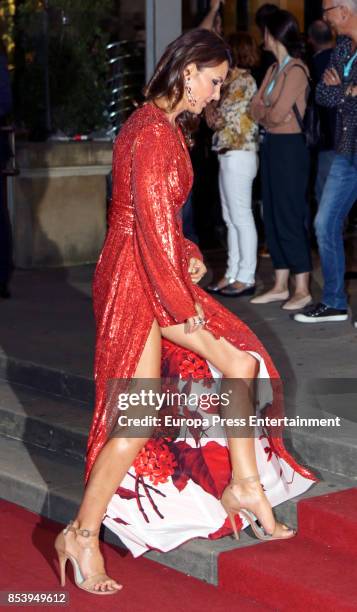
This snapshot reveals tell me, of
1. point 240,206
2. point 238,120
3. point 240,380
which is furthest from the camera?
point 240,206

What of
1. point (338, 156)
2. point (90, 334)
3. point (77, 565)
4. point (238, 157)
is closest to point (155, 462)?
point (77, 565)

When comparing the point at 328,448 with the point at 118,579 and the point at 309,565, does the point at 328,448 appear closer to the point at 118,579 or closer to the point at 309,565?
the point at 309,565

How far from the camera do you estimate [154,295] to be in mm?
4660

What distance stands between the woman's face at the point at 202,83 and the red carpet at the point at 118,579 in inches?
71.3

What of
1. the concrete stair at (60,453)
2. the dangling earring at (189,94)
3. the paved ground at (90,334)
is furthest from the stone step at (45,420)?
the dangling earring at (189,94)

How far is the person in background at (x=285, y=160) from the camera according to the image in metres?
8.12

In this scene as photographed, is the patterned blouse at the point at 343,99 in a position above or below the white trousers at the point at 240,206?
above

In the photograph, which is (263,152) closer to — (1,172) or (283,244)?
(283,244)

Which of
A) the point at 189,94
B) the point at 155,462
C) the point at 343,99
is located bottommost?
the point at 155,462

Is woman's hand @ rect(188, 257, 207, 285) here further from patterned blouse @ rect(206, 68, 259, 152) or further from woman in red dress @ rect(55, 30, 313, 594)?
patterned blouse @ rect(206, 68, 259, 152)

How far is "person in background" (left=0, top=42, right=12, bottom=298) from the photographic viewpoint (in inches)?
350

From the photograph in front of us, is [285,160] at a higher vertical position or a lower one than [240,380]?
higher

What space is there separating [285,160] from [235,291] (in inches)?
40.5

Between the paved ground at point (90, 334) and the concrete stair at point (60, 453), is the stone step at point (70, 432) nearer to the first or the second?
the concrete stair at point (60, 453)
